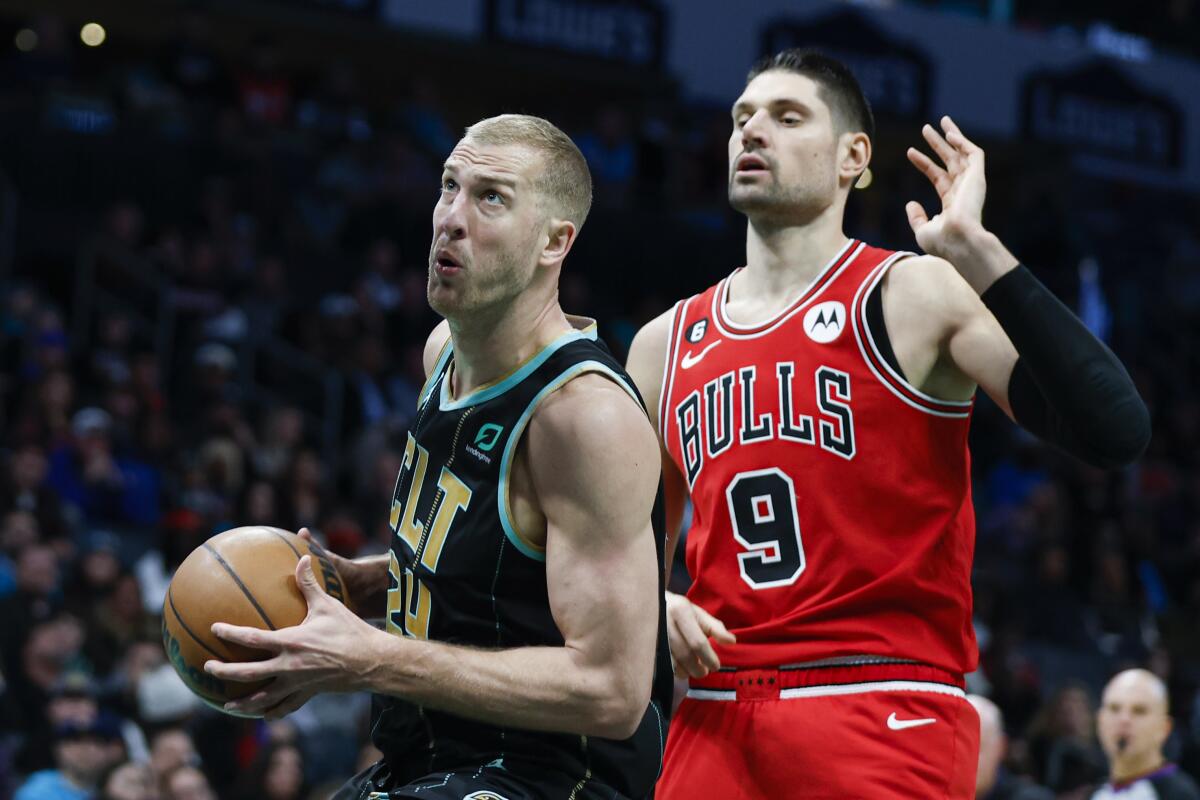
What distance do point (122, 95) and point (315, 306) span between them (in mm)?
2230

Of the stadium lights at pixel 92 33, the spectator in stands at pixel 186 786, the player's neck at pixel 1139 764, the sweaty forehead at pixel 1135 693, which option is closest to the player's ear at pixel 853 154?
the sweaty forehead at pixel 1135 693

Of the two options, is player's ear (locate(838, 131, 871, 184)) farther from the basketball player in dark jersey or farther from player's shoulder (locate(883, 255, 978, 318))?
the basketball player in dark jersey

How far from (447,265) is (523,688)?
871 mm

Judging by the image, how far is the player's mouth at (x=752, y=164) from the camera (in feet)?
13.8

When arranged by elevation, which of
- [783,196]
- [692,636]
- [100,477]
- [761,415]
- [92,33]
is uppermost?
[92,33]

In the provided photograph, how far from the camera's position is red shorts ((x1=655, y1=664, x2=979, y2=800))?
12.6 ft

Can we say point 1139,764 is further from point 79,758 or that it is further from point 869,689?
point 79,758

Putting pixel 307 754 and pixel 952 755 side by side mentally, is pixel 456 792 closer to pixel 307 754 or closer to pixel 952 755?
pixel 952 755

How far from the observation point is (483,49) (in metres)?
17.9

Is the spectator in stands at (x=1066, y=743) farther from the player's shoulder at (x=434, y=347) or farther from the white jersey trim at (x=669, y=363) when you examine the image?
the player's shoulder at (x=434, y=347)

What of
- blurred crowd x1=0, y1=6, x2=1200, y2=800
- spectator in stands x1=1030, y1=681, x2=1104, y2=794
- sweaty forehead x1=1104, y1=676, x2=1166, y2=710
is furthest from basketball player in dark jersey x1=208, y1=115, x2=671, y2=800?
spectator in stands x1=1030, y1=681, x2=1104, y2=794

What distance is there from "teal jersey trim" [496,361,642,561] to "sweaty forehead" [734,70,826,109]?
3.81ft

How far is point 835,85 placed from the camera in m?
4.33

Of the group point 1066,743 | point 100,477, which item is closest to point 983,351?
point 100,477
